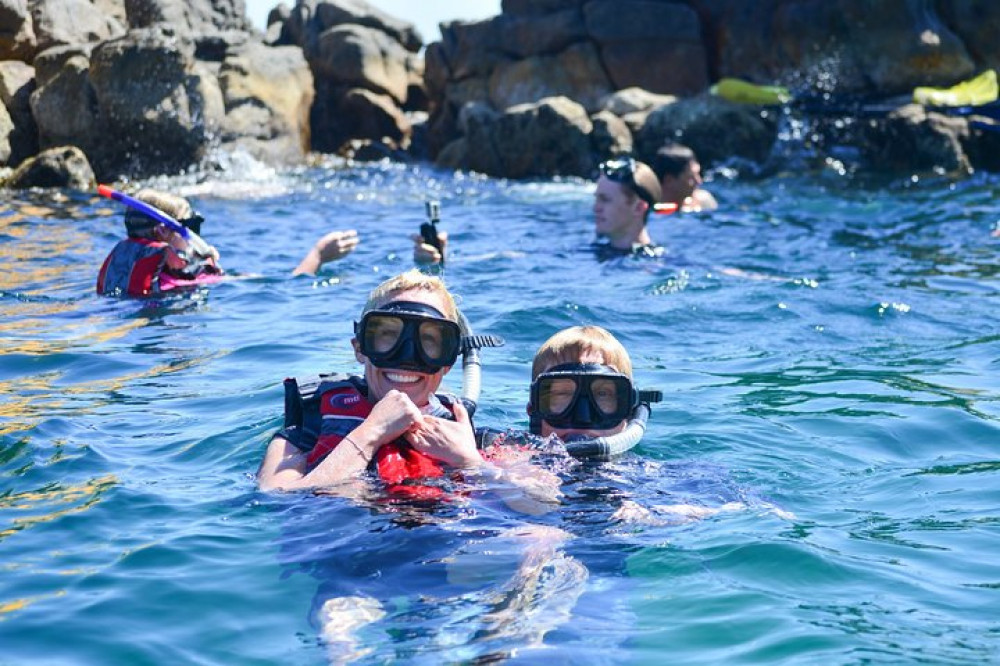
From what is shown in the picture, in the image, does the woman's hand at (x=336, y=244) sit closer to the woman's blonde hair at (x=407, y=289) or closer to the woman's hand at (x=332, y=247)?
the woman's hand at (x=332, y=247)

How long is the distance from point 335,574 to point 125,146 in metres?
15.4

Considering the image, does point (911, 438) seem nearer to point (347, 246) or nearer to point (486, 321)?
point (486, 321)

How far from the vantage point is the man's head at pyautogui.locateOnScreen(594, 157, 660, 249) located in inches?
404

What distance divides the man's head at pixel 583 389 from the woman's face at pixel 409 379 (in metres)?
0.40

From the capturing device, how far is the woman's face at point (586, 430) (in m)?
4.55

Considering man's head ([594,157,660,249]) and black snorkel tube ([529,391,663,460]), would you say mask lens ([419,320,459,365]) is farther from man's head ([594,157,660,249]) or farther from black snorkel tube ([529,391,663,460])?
man's head ([594,157,660,249])

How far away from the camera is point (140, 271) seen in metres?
8.26

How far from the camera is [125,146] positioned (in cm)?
1794

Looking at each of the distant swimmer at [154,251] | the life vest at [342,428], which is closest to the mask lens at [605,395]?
the life vest at [342,428]

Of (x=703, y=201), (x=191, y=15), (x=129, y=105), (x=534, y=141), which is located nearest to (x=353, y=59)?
(x=191, y=15)

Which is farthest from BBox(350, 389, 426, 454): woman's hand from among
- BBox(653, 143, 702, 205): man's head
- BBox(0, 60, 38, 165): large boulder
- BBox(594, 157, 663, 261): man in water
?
BBox(0, 60, 38, 165): large boulder

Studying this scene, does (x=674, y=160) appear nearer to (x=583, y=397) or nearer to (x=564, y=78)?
(x=583, y=397)

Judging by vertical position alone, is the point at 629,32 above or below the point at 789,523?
above

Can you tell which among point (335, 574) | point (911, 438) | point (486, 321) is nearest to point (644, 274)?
point (486, 321)
